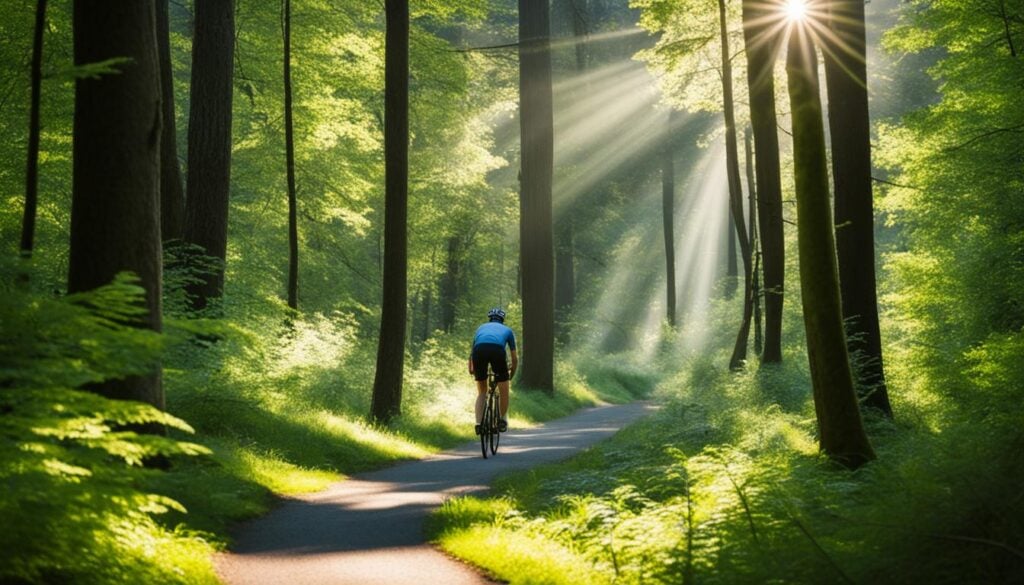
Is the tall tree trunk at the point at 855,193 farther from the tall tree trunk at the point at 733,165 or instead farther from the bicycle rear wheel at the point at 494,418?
the tall tree trunk at the point at 733,165

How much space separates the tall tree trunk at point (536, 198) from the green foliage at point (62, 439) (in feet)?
71.2

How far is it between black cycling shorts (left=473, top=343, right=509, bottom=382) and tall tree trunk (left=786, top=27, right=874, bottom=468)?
19.0 ft

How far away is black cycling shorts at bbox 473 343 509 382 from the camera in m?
14.6

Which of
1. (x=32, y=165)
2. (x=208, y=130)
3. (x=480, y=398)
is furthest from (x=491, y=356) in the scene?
(x=32, y=165)

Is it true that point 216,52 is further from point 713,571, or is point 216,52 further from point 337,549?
point 713,571

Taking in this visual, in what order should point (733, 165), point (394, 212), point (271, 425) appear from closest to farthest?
point (271, 425) < point (394, 212) < point (733, 165)

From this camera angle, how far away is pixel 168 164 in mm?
15562

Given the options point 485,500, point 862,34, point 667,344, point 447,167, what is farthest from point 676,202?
point 485,500

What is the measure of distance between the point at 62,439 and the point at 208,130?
40.3ft

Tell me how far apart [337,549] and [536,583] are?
217cm

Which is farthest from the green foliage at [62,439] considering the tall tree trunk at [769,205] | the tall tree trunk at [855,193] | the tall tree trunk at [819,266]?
the tall tree trunk at [769,205]

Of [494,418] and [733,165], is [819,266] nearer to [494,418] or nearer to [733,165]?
[494,418]

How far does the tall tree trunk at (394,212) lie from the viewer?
16.7m

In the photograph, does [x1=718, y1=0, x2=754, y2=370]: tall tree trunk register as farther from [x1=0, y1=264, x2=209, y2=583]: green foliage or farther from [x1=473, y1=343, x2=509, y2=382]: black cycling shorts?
[x1=0, y1=264, x2=209, y2=583]: green foliage
